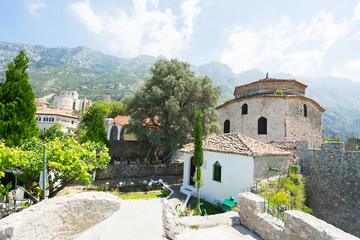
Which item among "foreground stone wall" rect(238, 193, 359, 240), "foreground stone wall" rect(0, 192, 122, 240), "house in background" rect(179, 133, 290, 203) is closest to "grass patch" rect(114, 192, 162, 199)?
"house in background" rect(179, 133, 290, 203)

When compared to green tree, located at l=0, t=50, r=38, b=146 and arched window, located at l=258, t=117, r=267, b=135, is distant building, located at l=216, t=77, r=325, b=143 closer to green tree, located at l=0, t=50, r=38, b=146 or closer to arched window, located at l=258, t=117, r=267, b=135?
arched window, located at l=258, t=117, r=267, b=135

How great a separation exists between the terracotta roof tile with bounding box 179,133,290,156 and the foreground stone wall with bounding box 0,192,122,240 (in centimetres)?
754

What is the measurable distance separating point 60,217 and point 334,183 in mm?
15935

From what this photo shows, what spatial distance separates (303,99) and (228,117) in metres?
8.52

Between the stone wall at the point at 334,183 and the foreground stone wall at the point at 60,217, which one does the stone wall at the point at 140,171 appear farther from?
the foreground stone wall at the point at 60,217

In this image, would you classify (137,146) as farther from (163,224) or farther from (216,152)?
(163,224)

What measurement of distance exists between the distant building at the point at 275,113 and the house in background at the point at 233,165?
25.4ft

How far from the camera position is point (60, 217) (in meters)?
4.87

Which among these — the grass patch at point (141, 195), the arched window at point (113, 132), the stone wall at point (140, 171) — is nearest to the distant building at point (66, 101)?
the arched window at point (113, 132)

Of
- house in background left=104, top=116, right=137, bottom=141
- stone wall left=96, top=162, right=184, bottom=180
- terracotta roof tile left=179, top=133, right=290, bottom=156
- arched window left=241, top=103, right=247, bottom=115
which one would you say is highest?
arched window left=241, top=103, right=247, bottom=115

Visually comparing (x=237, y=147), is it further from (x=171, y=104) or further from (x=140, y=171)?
(x=140, y=171)

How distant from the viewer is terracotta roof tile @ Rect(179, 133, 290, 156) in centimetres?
1083

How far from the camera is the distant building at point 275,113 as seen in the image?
63.3ft

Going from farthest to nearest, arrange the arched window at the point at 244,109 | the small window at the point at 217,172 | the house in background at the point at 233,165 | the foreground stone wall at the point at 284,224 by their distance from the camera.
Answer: the arched window at the point at 244,109, the small window at the point at 217,172, the house in background at the point at 233,165, the foreground stone wall at the point at 284,224
